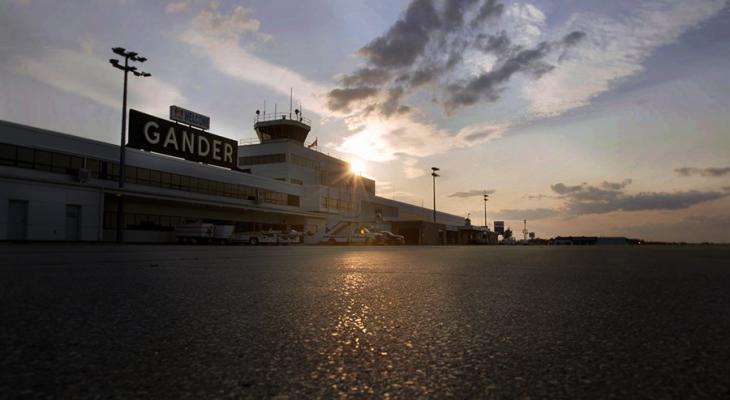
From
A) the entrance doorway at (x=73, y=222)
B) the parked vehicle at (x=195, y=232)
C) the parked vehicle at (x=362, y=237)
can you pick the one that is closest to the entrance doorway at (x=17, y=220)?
the entrance doorway at (x=73, y=222)

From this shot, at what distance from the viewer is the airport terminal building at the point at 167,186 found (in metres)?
34.7

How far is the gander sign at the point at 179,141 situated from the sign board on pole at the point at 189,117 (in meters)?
0.96

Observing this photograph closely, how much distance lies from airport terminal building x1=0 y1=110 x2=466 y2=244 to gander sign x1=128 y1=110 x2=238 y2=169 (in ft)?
0.33

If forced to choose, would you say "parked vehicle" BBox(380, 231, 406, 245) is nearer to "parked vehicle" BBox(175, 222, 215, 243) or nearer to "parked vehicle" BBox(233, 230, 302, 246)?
"parked vehicle" BBox(233, 230, 302, 246)

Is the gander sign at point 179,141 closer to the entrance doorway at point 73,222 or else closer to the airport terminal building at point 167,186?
the airport terminal building at point 167,186

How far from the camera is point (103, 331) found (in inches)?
101

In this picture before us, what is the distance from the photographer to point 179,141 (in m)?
50.7

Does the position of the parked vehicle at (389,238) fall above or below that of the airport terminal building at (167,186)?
below

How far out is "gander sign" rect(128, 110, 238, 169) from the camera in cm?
4591

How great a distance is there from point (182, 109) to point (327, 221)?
85.7 feet

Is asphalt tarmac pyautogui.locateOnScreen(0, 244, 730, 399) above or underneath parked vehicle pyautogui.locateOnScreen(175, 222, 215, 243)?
underneath

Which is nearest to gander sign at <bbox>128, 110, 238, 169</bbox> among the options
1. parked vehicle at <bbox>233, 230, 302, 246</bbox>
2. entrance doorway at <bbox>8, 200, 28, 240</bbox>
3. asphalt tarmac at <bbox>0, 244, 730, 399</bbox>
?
parked vehicle at <bbox>233, 230, 302, 246</bbox>

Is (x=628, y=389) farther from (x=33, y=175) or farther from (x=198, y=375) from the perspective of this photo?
(x=33, y=175)

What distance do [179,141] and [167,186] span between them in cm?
575
